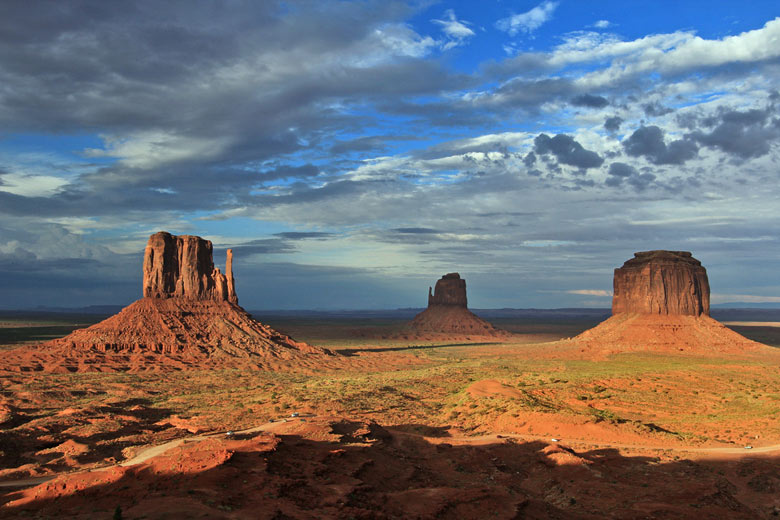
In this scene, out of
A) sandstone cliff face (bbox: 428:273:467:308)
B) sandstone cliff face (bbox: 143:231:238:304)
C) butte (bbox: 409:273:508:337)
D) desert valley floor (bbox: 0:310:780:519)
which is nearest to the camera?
desert valley floor (bbox: 0:310:780:519)

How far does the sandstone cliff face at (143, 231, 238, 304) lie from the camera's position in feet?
235

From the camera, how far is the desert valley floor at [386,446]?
17.4 m

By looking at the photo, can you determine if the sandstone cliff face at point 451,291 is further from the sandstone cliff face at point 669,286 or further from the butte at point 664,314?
the sandstone cliff face at point 669,286

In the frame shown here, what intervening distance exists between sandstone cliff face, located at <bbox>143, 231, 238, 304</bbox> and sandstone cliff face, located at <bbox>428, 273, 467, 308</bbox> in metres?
87.8

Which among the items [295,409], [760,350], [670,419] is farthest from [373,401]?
[760,350]

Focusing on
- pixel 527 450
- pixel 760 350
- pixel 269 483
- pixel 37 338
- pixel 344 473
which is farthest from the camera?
pixel 37 338

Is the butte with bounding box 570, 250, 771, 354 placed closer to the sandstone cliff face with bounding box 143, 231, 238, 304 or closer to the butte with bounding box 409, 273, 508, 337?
the butte with bounding box 409, 273, 508, 337

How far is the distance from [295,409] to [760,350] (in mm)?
79326

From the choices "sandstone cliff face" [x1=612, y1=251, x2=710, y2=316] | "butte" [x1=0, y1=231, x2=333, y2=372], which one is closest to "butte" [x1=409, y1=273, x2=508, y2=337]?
"sandstone cliff face" [x1=612, y1=251, x2=710, y2=316]

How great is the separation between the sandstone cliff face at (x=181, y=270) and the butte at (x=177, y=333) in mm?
120

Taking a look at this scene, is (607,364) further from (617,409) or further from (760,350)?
(617,409)

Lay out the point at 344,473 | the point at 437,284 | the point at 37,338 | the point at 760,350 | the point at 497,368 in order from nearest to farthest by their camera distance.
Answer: the point at 344,473, the point at 497,368, the point at 760,350, the point at 37,338, the point at 437,284

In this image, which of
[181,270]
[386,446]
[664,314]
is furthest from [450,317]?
[386,446]

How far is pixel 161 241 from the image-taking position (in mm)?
72062
